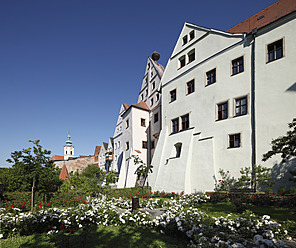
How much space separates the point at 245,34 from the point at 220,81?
12.9 feet

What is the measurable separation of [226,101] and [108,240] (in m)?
13.1

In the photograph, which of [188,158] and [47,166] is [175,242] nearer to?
[47,166]

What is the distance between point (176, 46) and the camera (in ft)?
66.9

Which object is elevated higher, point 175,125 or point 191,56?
point 191,56

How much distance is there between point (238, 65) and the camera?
14.0 m

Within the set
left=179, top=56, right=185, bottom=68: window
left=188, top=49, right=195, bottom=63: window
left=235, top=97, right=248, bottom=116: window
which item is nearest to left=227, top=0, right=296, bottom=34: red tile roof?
left=188, top=49, right=195, bottom=63: window

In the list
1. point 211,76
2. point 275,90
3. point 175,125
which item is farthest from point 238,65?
point 175,125

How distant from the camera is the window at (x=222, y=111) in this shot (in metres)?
14.2

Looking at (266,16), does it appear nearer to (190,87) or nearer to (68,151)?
(190,87)

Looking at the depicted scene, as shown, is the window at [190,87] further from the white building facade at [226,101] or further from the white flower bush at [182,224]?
the white flower bush at [182,224]

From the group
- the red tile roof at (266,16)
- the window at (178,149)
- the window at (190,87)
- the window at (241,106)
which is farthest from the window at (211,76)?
the window at (178,149)

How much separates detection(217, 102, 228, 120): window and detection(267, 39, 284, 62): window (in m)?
4.33

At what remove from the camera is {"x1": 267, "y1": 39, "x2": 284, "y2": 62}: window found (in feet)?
38.8

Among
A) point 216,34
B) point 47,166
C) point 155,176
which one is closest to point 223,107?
point 216,34
